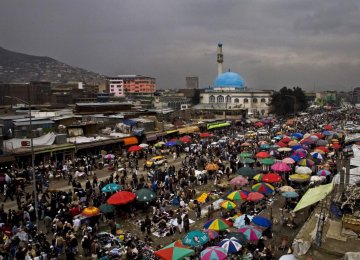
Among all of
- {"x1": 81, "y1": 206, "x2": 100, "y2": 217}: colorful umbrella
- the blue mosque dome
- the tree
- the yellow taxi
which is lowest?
the yellow taxi

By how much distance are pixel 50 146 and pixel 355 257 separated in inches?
924

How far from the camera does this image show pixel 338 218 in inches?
500

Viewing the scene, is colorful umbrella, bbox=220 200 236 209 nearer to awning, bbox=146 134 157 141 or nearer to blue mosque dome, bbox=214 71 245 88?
awning, bbox=146 134 157 141

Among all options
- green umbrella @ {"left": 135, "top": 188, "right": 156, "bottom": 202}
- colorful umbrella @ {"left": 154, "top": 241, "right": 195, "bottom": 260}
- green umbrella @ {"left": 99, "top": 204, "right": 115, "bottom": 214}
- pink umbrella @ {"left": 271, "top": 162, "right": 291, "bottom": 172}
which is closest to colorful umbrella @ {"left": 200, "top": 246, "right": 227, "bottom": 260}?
colorful umbrella @ {"left": 154, "top": 241, "right": 195, "bottom": 260}

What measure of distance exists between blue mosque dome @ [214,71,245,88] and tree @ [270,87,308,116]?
36.9 ft

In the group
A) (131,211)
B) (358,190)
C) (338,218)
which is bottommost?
(131,211)

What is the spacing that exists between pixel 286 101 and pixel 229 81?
17.2 metres

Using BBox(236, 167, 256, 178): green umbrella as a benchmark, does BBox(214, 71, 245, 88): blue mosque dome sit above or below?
above

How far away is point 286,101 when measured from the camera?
247 feet

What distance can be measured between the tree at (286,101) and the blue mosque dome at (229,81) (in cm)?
1123

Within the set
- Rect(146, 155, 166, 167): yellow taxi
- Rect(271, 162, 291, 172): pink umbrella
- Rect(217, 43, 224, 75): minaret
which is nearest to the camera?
Rect(271, 162, 291, 172): pink umbrella

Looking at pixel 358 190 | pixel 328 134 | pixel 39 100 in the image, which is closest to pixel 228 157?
pixel 328 134

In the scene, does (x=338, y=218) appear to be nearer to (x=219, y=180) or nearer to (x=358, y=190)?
(x=358, y=190)

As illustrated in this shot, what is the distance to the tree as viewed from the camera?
75.3m
